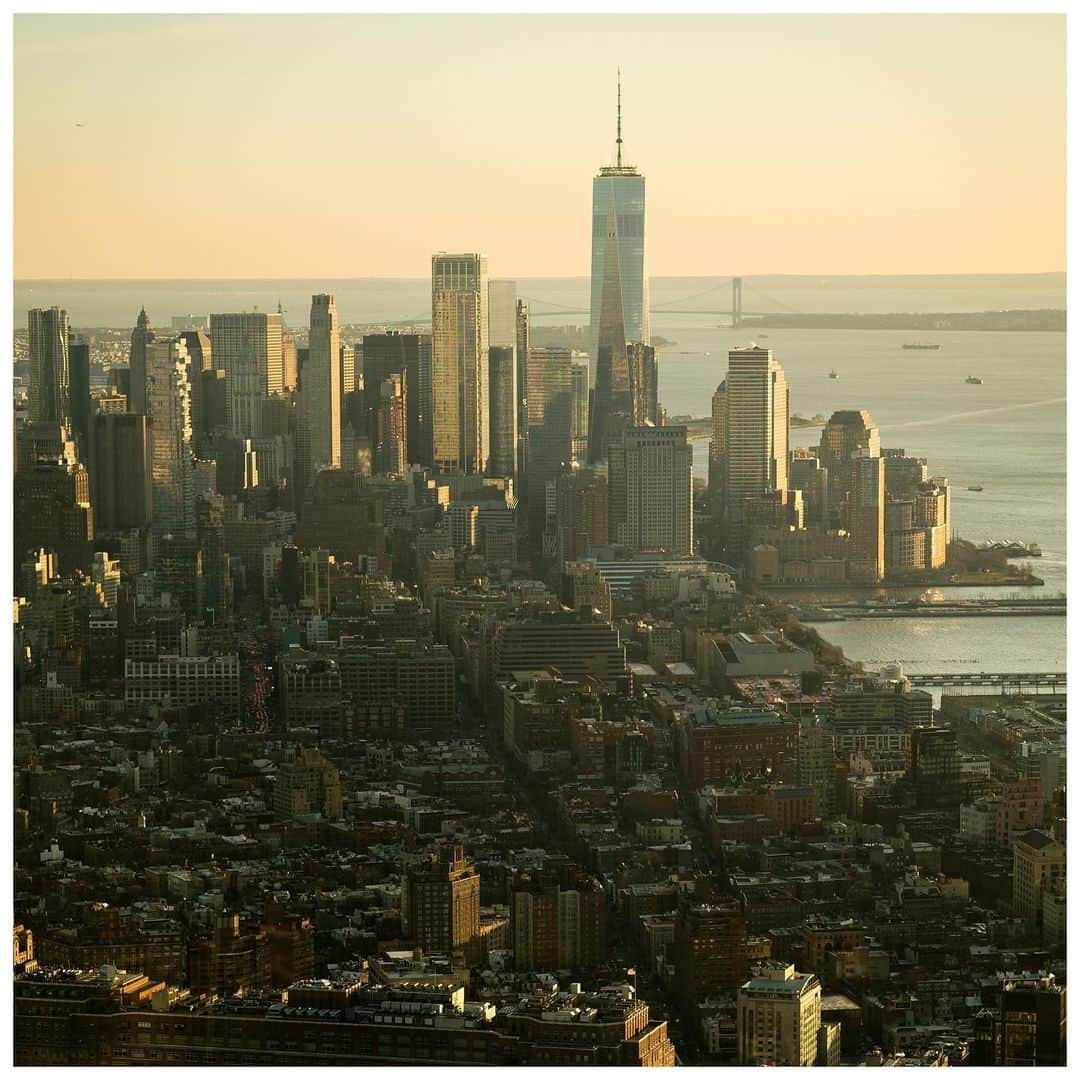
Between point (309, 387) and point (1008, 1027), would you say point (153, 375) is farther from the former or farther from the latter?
point (1008, 1027)

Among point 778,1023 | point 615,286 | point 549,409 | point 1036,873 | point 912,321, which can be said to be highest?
point 615,286

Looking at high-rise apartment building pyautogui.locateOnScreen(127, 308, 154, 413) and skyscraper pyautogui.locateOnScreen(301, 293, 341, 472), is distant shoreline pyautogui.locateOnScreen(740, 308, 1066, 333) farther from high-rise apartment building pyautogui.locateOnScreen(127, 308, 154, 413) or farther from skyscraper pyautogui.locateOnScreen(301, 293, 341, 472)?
high-rise apartment building pyautogui.locateOnScreen(127, 308, 154, 413)

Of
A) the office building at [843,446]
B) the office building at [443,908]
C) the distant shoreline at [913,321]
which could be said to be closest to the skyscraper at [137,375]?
the distant shoreline at [913,321]

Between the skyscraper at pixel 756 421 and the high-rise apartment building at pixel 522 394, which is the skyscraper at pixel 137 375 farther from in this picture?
the skyscraper at pixel 756 421

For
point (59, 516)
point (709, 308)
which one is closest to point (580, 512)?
point (709, 308)

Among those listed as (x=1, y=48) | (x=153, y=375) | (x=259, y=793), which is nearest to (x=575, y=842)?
(x=259, y=793)

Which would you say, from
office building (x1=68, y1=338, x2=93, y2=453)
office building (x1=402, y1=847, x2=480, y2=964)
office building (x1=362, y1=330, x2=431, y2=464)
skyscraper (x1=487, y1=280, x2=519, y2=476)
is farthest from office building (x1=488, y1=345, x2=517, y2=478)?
office building (x1=402, y1=847, x2=480, y2=964)

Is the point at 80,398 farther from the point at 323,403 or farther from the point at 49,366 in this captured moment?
the point at 323,403
